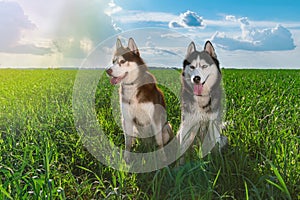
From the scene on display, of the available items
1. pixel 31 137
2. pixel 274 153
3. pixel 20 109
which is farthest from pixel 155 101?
pixel 20 109

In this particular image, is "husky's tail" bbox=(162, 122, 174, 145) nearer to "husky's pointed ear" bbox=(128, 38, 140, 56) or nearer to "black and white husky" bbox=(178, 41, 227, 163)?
"black and white husky" bbox=(178, 41, 227, 163)

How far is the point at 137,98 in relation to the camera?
398 centimetres

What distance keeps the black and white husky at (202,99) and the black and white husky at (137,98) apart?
27cm

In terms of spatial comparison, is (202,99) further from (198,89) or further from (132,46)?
(132,46)

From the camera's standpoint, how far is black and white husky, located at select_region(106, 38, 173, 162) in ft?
12.3

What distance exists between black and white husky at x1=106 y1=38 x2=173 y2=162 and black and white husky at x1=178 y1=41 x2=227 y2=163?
0.27m

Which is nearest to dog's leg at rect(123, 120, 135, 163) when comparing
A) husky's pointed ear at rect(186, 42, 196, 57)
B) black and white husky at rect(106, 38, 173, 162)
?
black and white husky at rect(106, 38, 173, 162)

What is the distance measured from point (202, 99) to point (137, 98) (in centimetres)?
70

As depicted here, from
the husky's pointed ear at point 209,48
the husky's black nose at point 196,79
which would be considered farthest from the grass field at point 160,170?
the husky's pointed ear at point 209,48

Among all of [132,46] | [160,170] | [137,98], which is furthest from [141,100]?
[160,170]

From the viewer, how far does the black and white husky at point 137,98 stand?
3.76 metres

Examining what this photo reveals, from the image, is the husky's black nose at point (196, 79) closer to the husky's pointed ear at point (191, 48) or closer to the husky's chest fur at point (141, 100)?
the husky's pointed ear at point (191, 48)

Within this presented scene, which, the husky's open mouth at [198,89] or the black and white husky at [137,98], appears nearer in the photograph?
the black and white husky at [137,98]

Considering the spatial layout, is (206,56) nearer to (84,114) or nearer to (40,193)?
(40,193)
